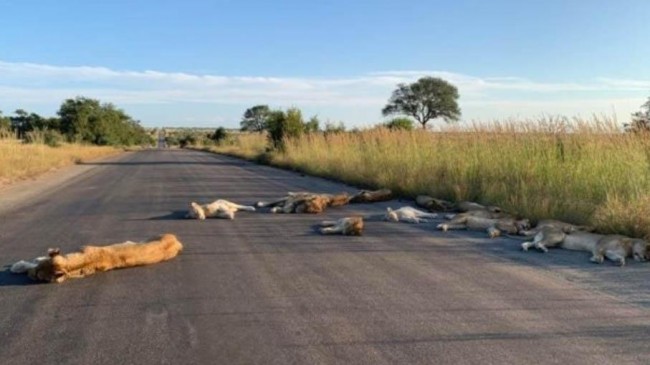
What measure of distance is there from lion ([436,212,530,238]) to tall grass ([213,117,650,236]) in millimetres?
909

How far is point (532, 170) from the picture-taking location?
1298 centimetres

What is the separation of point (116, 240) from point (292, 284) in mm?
3560

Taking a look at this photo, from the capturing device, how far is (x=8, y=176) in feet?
73.0

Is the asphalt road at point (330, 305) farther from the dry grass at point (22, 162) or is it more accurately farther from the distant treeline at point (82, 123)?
the distant treeline at point (82, 123)

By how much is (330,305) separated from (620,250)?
12.6 ft

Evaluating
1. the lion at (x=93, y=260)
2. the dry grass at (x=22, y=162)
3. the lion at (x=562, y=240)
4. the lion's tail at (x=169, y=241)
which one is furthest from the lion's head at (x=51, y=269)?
the dry grass at (x=22, y=162)

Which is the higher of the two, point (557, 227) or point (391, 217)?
point (557, 227)

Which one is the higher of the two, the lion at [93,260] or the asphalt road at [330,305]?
the lion at [93,260]

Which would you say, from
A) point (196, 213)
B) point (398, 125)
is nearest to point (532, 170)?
point (196, 213)

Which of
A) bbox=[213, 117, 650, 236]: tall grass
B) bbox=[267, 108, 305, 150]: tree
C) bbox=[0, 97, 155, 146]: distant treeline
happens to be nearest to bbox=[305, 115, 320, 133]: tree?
bbox=[267, 108, 305, 150]: tree

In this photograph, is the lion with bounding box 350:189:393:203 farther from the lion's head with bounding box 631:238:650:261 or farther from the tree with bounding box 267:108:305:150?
the tree with bounding box 267:108:305:150

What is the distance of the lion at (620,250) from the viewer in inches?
288

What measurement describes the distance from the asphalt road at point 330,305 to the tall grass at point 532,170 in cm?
184

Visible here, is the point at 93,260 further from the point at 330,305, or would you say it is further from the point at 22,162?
the point at 22,162
